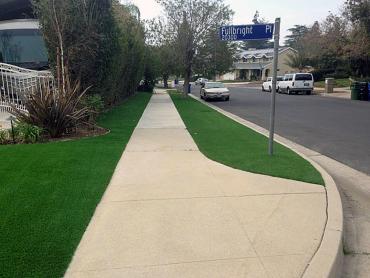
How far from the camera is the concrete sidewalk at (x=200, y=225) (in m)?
3.35

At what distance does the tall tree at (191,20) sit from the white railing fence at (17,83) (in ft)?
56.9

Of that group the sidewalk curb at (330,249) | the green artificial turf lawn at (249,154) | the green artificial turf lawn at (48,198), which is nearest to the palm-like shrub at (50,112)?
the green artificial turf lawn at (48,198)

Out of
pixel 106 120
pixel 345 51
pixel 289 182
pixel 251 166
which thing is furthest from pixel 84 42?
pixel 345 51

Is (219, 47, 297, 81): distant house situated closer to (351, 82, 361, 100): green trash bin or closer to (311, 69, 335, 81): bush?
(311, 69, 335, 81): bush

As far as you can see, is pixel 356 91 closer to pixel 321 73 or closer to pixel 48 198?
pixel 48 198

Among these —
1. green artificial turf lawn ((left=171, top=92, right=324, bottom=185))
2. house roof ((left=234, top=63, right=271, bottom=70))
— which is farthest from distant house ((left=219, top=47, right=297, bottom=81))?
green artificial turf lawn ((left=171, top=92, right=324, bottom=185))

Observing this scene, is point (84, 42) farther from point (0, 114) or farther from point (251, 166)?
point (251, 166)

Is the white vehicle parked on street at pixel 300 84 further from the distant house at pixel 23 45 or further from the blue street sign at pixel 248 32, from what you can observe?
the blue street sign at pixel 248 32

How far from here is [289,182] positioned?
5.80 meters

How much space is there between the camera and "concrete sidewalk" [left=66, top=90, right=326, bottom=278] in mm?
3346

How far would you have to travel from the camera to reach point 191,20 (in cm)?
2761

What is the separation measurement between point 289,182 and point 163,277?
3182 millimetres

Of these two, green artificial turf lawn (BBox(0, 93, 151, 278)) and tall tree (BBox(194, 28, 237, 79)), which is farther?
tall tree (BBox(194, 28, 237, 79))

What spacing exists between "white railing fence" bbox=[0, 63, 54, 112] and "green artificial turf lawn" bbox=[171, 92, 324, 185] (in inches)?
173
